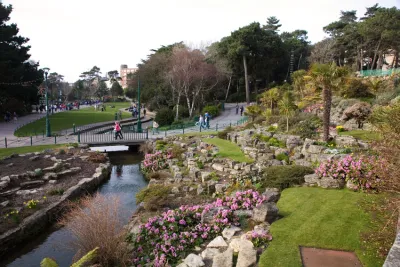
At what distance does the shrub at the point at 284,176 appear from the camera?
12156 mm

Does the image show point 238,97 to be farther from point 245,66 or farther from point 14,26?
point 14,26

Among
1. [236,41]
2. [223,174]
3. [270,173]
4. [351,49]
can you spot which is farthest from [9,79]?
[351,49]

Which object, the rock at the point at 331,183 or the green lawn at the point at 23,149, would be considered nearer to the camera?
the rock at the point at 331,183

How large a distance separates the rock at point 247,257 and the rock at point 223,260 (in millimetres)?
233

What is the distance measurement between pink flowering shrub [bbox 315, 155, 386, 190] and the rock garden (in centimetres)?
1103

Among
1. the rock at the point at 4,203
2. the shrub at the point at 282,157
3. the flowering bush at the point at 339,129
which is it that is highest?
the flowering bush at the point at 339,129

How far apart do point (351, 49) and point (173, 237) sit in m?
48.8

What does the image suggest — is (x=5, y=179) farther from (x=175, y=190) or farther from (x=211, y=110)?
(x=211, y=110)

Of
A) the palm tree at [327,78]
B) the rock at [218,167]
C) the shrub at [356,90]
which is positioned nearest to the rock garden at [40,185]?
the rock at [218,167]

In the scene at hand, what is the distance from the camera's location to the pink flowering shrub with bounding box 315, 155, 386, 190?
10444 millimetres

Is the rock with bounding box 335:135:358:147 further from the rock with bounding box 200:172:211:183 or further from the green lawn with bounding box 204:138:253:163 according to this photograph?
the rock with bounding box 200:172:211:183

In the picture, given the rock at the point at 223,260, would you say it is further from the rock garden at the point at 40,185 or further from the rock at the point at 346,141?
the rock at the point at 346,141

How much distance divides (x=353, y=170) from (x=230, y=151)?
337 inches

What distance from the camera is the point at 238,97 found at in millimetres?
58000
